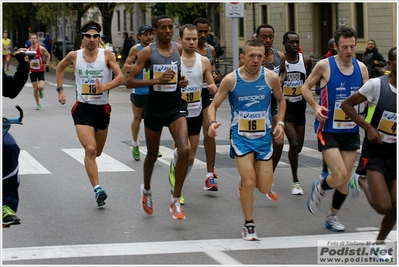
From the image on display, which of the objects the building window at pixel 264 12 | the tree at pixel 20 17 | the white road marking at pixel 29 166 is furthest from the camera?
the tree at pixel 20 17

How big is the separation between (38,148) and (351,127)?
23.9 feet

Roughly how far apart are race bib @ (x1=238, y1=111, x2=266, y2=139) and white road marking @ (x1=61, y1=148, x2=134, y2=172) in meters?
4.29

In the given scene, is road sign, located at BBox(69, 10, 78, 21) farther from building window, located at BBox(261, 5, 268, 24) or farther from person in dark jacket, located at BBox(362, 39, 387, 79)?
person in dark jacket, located at BBox(362, 39, 387, 79)

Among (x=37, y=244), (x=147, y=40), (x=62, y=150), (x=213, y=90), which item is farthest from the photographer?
(x=62, y=150)

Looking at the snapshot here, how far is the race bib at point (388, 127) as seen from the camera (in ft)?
22.6

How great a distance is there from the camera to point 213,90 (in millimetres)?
8891

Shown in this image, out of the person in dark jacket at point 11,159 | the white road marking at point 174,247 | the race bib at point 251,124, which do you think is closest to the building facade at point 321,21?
the race bib at point 251,124

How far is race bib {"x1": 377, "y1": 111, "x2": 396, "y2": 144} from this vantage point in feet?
22.6

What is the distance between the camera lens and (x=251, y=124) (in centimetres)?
794

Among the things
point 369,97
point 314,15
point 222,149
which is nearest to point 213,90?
point 369,97

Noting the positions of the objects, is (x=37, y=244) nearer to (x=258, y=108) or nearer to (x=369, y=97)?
(x=258, y=108)

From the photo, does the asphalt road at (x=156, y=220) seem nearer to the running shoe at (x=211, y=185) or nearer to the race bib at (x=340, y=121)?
the running shoe at (x=211, y=185)

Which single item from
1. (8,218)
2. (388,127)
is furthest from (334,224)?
(8,218)

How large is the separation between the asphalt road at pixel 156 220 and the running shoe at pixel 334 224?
7cm
